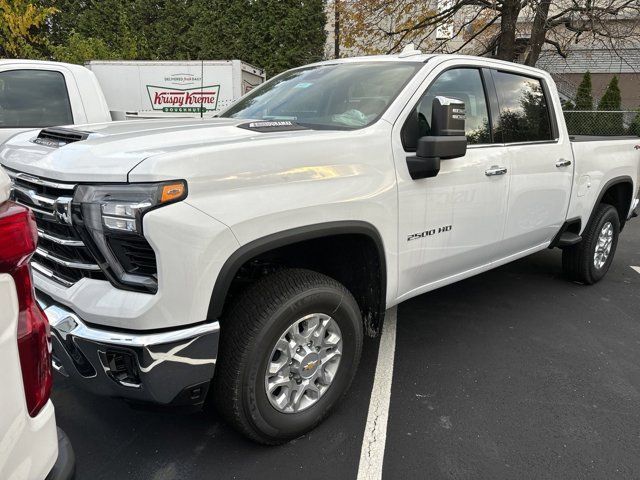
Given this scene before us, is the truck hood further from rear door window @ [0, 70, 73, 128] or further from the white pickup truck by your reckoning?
rear door window @ [0, 70, 73, 128]

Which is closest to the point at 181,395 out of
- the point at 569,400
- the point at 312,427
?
the point at 312,427

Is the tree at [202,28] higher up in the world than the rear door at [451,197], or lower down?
higher up

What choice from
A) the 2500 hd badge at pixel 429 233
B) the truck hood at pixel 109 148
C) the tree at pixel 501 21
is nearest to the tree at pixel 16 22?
the tree at pixel 501 21

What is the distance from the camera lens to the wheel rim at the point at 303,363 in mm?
2391

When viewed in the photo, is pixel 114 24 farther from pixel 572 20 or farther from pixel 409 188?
pixel 409 188

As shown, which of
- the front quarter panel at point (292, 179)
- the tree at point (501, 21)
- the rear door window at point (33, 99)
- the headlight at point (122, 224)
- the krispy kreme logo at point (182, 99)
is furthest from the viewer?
the tree at point (501, 21)

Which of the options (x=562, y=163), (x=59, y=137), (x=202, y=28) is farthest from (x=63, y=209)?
(x=202, y=28)

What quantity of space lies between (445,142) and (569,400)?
172 cm

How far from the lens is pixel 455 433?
2660mm

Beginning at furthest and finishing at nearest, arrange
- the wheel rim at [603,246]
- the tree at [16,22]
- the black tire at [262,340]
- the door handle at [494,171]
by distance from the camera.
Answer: the tree at [16,22] < the wheel rim at [603,246] < the door handle at [494,171] < the black tire at [262,340]

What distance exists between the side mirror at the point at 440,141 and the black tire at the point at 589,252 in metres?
2.71

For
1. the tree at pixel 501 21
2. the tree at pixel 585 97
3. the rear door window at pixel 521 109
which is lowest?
the rear door window at pixel 521 109

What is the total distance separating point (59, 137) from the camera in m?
2.42

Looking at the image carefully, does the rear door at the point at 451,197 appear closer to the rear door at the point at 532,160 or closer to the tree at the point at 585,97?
the rear door at the point at 532,160
